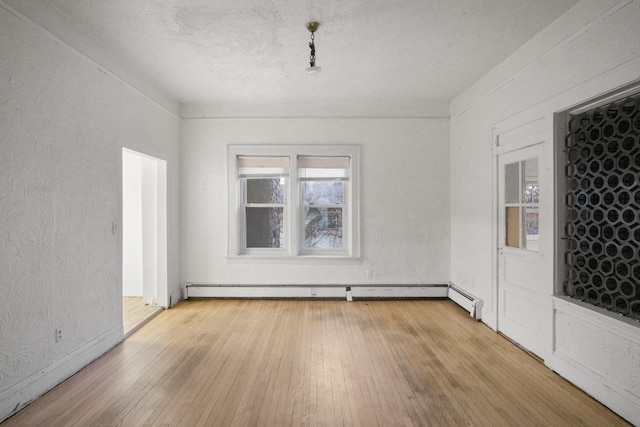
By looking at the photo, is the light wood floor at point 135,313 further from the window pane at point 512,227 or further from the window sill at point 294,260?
the window pane at point 512,227

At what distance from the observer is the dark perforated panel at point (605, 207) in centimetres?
237

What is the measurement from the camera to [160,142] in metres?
4.56

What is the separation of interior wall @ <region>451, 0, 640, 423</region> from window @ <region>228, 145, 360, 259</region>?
1.77m

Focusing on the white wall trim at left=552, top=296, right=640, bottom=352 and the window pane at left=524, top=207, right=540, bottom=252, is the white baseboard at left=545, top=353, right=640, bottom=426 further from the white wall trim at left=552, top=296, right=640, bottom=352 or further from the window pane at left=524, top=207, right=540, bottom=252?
the window pane at left=524, top=207, right=540, bottom=252

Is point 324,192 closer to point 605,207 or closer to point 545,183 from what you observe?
point 545,183

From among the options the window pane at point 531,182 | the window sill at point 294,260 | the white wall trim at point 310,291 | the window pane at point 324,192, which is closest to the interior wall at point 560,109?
the window pane at point 531,182

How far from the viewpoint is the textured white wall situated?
5.25 meters

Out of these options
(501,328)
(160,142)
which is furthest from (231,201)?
(501,328)

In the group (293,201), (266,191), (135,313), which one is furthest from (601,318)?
(135,313)

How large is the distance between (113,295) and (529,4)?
458 centimetres

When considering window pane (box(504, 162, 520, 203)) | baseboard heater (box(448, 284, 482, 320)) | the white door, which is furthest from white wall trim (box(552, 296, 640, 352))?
baseboard heater (box(448, 284, 482, 320))

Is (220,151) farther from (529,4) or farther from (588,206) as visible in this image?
(588,206)

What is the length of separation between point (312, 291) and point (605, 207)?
374cm

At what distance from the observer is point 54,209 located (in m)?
2.70
